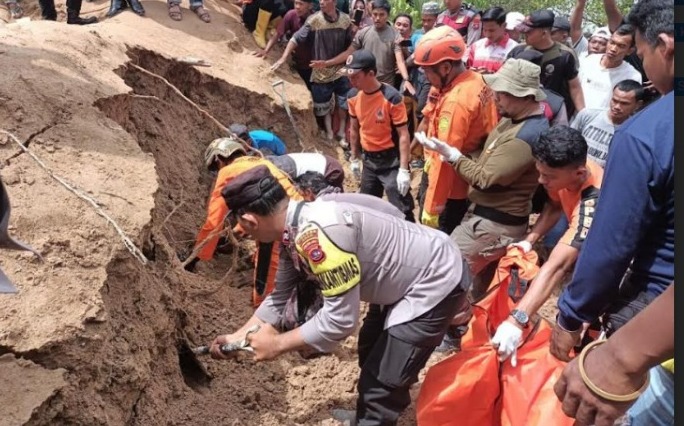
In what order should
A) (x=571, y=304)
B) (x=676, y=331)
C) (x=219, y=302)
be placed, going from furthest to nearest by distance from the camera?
(x=219, y=302)
(x=571, y=304)
(x=676, y=331)

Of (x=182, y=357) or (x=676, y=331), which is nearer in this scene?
(x=676, y=331)

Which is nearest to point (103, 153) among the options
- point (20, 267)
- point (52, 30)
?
point (20, 267)

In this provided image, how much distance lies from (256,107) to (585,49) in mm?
3700

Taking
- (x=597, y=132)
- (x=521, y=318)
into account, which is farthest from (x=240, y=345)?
(x=597, y=132)

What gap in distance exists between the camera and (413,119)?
743 centimetres

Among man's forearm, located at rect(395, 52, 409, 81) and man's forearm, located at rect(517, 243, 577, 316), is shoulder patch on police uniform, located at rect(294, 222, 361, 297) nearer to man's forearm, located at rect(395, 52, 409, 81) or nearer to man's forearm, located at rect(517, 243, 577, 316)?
man's forearm, located at rect(517, 243, 577, 316)

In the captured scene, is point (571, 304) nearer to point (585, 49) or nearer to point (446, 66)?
point (446, 66)

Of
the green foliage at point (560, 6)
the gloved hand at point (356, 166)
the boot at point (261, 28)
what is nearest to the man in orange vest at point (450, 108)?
the gloved hand at point (356, 166)

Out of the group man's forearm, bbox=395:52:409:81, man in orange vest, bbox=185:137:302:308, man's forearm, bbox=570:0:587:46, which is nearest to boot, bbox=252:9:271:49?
man's forearm, bbox=395:52:409:81

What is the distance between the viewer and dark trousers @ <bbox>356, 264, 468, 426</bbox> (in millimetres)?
2627

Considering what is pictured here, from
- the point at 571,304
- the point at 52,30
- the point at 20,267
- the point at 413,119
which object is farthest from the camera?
the point at 413,119

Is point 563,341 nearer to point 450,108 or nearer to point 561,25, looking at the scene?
point 450,108

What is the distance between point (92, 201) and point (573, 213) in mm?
2356

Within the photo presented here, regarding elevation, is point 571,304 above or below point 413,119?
above
